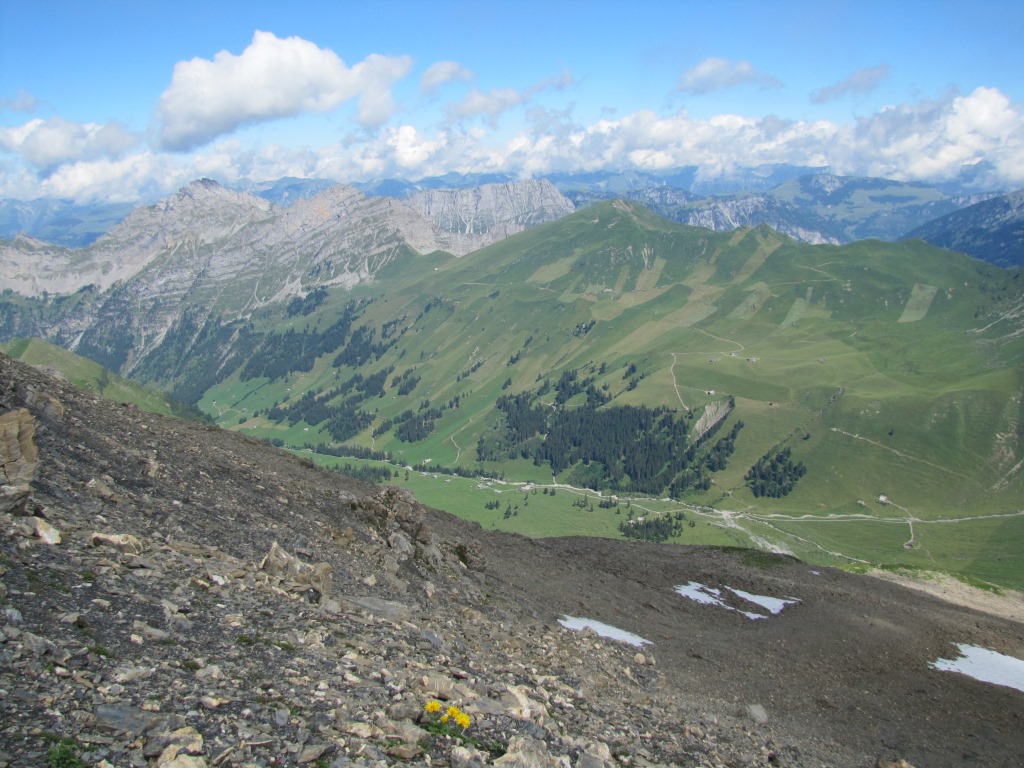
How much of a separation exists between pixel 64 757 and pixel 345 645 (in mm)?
9657

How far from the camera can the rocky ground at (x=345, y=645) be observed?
13555mm

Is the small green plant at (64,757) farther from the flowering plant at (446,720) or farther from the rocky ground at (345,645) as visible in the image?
the flowering plant at (446,720)

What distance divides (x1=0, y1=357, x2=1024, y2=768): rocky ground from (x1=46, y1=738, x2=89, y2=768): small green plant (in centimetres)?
3

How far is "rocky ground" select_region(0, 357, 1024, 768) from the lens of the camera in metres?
13.6

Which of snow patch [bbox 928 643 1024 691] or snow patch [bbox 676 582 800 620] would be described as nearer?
snow patch [bbox 928 643 1024 691]

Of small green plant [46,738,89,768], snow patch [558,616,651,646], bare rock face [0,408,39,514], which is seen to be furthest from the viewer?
snow patch [558,616,651,646]

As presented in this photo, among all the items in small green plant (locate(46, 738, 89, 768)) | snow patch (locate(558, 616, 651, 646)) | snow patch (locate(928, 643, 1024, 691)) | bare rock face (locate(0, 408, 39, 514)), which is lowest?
snow patch (locate(928, 643, 1024, 691))

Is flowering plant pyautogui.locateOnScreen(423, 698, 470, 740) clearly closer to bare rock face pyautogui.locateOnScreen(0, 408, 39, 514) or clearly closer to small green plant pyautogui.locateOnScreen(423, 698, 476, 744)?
small green plant pyautogui.locateOnScreen(423, 698, 476, 744)

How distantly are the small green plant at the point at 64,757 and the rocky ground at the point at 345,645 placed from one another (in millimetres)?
33

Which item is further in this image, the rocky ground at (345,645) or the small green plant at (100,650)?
the small green plant at (100,650)

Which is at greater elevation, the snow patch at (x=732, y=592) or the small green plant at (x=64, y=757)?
the small green plant at (x=64, y=757)

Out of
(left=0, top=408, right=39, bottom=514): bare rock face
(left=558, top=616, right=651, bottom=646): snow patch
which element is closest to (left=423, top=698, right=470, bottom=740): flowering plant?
(left=0, top=408, right=39, bottom=514): bare rock face

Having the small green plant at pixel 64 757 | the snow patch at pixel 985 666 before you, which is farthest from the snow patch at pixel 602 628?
the small green plant at pixel 64 757

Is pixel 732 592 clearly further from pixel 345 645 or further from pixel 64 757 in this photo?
pixel 64 757
